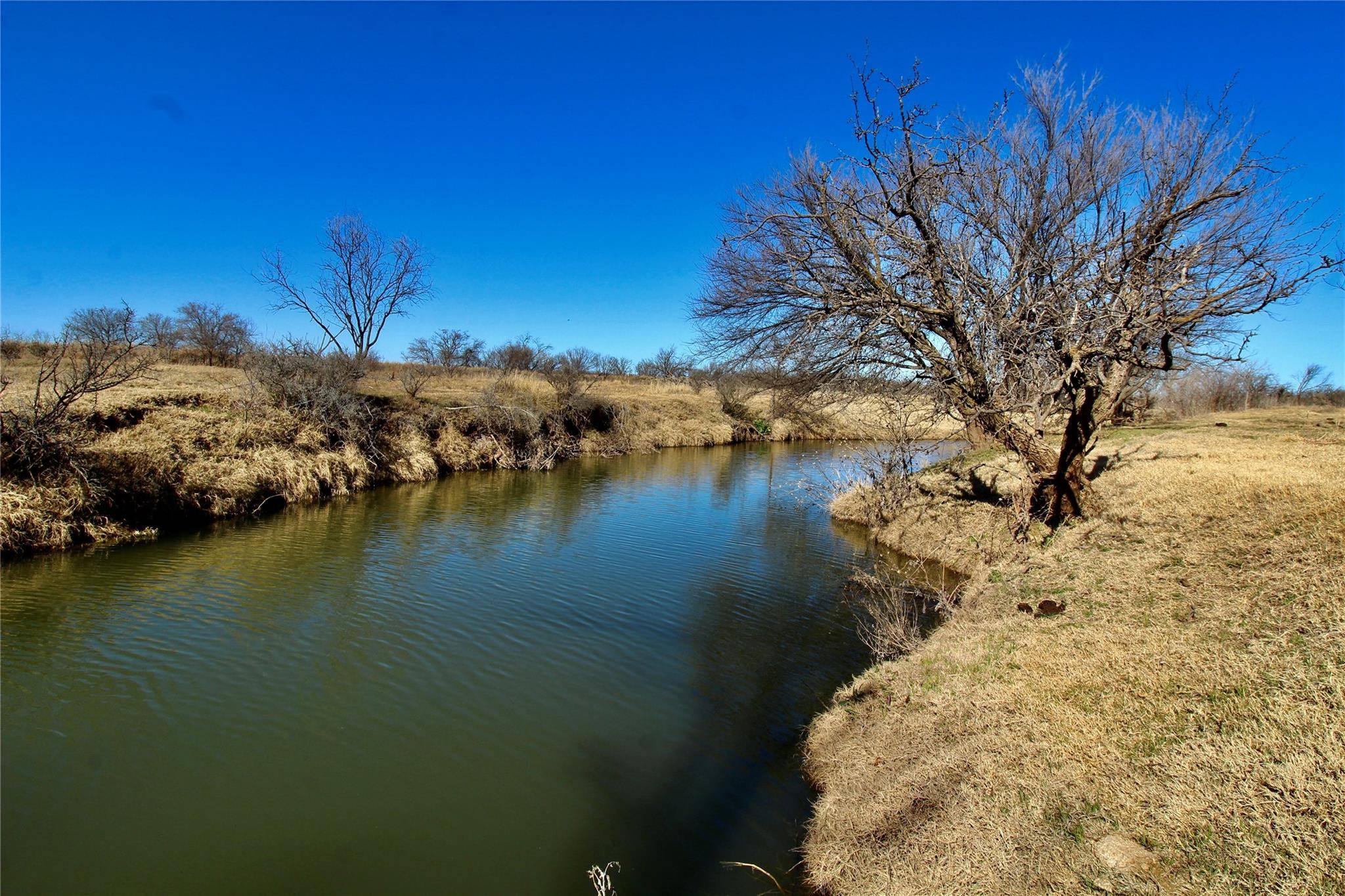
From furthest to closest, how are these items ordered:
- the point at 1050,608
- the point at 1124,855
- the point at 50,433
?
1. the point at 50,433
2. the point at 1050,608
3. the point at 1124,855

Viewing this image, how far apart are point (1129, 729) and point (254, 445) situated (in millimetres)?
19370

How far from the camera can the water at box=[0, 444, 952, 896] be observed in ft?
14.5

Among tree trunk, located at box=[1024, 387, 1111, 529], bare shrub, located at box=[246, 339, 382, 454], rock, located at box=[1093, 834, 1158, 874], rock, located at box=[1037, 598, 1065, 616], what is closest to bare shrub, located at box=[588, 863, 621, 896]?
rock, located at box=[1093, 834, 1158, 874]

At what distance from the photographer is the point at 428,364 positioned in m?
38.0

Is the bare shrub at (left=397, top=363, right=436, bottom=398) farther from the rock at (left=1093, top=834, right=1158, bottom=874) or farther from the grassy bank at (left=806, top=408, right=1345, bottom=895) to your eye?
the rock at (left=1093, top=834, right=1158, bottom=874)

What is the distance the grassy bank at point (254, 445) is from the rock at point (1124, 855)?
11.3 m

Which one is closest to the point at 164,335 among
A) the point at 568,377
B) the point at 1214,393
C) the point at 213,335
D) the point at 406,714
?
the point at 213,335

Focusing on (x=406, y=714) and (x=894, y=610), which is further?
(x=894, y=610)

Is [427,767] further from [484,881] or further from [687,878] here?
[687,878]

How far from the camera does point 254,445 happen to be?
56.0 ft

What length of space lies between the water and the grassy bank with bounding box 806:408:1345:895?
0.91 metres

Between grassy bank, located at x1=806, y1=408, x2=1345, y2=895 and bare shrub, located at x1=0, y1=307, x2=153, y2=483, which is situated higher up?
bare shrub, located at x1=0, y1=307, x2=153, y2=483

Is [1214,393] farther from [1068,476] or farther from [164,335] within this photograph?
[164,335]

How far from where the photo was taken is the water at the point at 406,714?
442cm
